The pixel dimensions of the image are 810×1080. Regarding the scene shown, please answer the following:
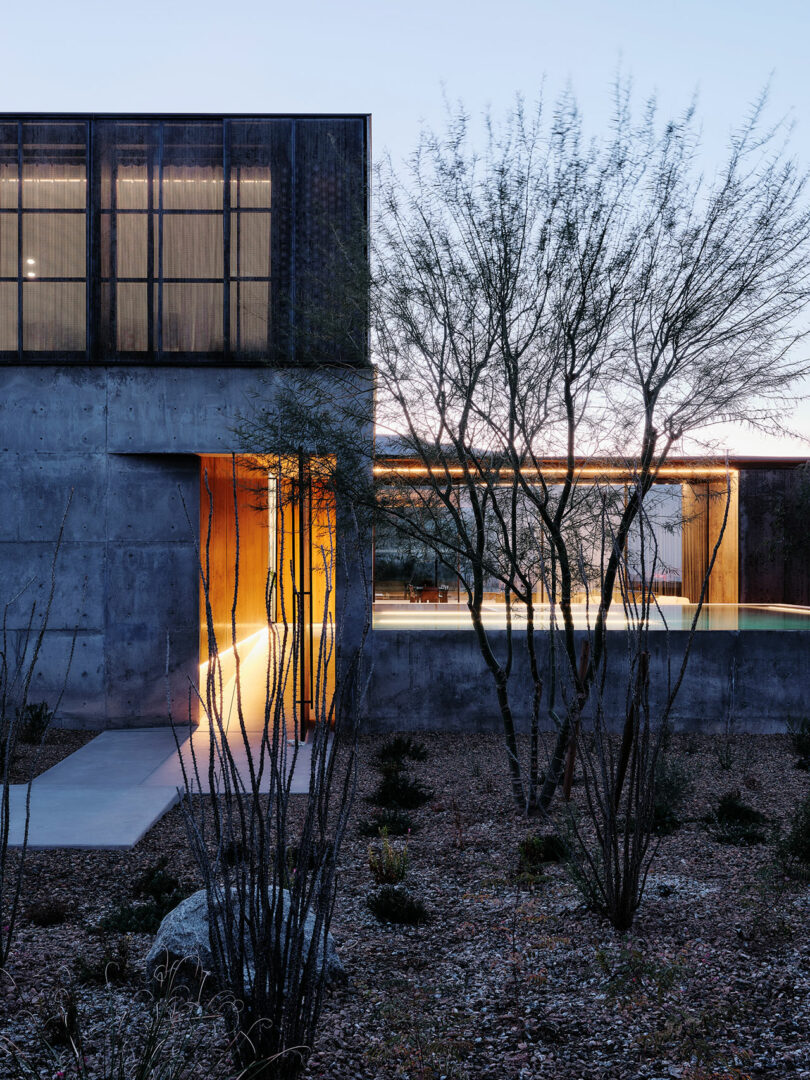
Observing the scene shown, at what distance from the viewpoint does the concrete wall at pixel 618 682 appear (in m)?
9.04

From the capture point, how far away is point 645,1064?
269 centimetres

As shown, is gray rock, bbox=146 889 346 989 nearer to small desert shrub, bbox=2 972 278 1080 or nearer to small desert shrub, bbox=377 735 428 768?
small desert shrub, bbox=2 972 278 1080

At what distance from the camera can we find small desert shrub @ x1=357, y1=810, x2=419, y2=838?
5449 mm

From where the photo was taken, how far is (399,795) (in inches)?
247

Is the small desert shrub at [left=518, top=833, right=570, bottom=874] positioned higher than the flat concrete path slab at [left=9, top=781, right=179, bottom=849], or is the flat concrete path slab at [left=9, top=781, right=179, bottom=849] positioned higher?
the small desert shrub at [left=518, top=833, right=570, bottom=874]

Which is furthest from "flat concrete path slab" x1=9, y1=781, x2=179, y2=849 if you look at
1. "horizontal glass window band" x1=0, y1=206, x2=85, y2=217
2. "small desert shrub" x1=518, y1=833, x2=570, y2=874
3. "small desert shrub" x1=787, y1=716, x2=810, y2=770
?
"horizontal glass window band" x1=0, y1=206, x2=85, y2=217

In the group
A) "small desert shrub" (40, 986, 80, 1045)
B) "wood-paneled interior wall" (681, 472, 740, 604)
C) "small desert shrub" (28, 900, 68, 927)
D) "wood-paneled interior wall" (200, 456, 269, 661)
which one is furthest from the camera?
"wood-paneled interior wall" (681, 472, 740, 604)

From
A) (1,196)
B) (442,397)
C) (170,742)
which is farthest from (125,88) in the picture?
(170,742)

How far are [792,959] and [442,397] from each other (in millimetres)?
3904

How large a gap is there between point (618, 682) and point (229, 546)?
5.90 meters

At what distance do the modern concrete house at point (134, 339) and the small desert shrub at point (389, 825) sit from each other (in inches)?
140

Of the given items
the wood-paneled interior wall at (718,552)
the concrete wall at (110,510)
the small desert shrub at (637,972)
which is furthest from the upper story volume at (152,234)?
Answer: the wood-paneled interior wall at (718,552)

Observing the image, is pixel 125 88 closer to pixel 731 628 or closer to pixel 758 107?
pixel 758 107

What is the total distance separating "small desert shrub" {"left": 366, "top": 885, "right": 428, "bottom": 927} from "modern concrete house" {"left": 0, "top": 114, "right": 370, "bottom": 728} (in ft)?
16.6
